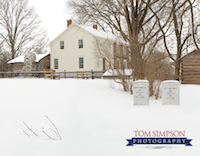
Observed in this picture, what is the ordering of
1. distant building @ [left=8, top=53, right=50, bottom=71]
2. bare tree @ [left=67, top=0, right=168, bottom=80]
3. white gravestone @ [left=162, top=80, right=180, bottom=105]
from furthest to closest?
distant building @ [left=8, top=53, right=50, bottom=71] < bare tree @ [left=67, top=0, right=168, bottom=80] < white gravestone @ [left=162, top=80, right=180, bottom=105]

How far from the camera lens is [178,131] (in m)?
5.95

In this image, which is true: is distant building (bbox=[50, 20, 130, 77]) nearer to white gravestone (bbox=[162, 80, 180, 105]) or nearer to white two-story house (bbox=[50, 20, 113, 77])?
white two-story house (bbox=[50, 20, 113, 77])

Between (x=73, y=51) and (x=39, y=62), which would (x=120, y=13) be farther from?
(x=39, y=62)

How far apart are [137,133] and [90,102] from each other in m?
3.28

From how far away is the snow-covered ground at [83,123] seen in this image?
4.91 meters

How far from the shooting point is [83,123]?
6410mm

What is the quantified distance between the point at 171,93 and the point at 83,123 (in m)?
4.54

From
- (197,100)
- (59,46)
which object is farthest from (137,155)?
(59,46)

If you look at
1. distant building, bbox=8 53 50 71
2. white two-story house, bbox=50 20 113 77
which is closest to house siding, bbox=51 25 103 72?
white two-story house, bbox=50 20 113 77

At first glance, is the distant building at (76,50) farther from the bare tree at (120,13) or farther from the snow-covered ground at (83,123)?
the snow-covered ground at (83,123)

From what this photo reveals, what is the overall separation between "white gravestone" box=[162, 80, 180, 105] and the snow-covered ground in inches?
16.2

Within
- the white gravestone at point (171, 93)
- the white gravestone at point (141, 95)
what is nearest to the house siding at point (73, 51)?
the white gravestone at point (141, 95)

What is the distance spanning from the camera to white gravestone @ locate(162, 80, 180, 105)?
29.7 ft

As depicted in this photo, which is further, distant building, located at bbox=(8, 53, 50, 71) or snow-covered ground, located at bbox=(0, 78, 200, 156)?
distant building, located at bbox=(8, 53, 50, 71)
